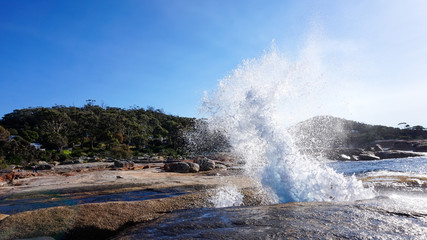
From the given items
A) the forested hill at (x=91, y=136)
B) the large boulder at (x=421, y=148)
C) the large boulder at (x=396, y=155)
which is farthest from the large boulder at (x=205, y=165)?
the large boulder at (x=421, y=148)

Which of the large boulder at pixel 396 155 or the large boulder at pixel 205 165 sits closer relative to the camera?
the large boulder at pixel 205 165

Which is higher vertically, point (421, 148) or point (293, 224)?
point (421, 148)

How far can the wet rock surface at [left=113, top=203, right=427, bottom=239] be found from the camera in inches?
144

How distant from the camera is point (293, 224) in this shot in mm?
4160

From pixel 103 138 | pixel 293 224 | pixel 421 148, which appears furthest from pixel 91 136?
pixel 421 148

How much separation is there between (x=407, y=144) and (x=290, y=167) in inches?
2922

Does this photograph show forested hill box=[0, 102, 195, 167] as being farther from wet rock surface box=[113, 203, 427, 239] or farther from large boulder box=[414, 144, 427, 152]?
large boulder box=[414, 144, 427, 152]

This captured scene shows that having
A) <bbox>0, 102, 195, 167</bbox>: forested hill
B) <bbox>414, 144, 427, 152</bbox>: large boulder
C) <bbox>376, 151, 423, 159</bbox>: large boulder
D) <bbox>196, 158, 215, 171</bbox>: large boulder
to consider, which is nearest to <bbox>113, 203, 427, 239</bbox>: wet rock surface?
<bbox>196, 158, 215, 171</bbox>: large boulder

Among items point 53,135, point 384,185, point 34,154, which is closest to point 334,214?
point 384,185

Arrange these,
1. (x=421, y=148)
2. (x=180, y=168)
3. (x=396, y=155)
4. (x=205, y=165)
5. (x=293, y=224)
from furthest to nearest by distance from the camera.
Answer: (x=421, y=148)
(x=396, y=155)
(x=205, y=165)
(x=180, y=168)
(x=293, y=224)

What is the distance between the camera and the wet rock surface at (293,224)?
3.67 metres

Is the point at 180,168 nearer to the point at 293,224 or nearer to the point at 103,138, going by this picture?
the point at 293,224

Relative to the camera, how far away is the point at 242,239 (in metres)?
3.49

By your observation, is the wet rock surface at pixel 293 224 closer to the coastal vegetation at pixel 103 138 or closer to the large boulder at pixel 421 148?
the coastal vegetation at pixel 103 138
